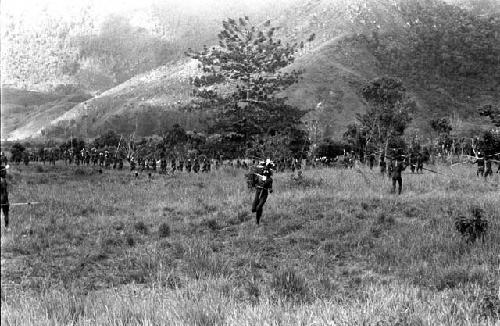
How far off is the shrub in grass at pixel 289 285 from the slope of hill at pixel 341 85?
301ft

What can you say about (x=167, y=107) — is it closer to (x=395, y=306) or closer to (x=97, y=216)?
(x=97, y=216)

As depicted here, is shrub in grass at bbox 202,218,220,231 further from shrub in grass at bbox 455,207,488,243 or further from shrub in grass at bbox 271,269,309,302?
shrub in grass at bbox 271,269,309,302

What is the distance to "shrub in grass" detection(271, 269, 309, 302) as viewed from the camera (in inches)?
246

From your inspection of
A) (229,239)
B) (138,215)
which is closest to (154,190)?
(138,215)

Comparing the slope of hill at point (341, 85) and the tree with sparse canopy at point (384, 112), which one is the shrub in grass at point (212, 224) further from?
the slope of hill at point (341, 85)

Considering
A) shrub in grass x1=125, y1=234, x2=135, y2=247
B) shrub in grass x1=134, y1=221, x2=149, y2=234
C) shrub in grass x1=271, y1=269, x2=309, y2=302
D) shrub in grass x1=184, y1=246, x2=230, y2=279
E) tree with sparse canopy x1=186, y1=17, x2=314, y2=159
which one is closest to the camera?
shrub in grass x1=271, y1=269, x2=309, y2=302

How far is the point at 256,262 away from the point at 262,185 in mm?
4908

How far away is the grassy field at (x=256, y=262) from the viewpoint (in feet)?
15.3

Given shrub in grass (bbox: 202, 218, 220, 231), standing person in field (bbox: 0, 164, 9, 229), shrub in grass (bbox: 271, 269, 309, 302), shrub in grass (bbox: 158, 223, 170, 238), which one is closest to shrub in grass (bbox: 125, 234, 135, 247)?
shrub in grass (bbox: 158, 223, 170, 238)

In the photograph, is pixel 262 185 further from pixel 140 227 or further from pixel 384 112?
pixel 384 112

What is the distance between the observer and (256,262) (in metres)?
9.43

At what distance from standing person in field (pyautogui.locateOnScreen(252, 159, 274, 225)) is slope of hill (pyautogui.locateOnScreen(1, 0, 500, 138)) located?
8416cm

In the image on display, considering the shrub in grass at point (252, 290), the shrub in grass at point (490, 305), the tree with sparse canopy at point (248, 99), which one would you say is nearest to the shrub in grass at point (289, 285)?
the shrub in grass at point (252, 290)

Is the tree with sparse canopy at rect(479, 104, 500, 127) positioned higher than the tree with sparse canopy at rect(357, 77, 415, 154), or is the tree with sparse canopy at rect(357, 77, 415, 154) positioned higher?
the tree with sparse canopy at rect(357, 77, 415, 154)
